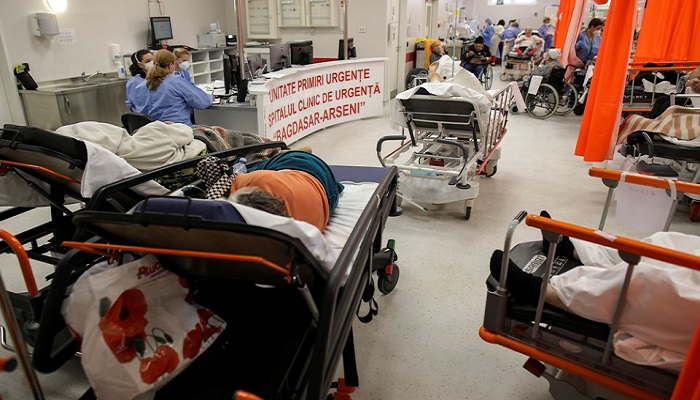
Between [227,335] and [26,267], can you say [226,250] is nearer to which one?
A: [227,335]

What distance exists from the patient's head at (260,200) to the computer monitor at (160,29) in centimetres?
600

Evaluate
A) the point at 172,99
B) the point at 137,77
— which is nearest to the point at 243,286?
the point at 172,99

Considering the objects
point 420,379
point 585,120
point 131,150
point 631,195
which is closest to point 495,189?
point 585,120

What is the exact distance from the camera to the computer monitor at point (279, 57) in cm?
537

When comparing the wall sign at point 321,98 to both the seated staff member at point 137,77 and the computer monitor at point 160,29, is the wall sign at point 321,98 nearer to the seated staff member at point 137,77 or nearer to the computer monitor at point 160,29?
the seated staff member at point 137,77

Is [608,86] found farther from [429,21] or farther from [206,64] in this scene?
[429,21]

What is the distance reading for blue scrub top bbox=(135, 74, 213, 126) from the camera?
3795 millimetres

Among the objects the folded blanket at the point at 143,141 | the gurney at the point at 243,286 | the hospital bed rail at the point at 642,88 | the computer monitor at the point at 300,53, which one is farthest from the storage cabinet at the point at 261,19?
the gurney at the point at 243,286

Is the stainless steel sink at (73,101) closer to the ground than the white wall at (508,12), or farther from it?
closer to the ground

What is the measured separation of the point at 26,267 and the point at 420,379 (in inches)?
66.5

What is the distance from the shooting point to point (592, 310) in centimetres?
145

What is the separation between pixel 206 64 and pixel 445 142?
560 centimetres

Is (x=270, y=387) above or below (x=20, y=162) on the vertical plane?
below

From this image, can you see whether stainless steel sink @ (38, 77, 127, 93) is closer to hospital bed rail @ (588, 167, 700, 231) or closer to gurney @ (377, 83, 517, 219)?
gurney @ (377, 83, 517, 219)
